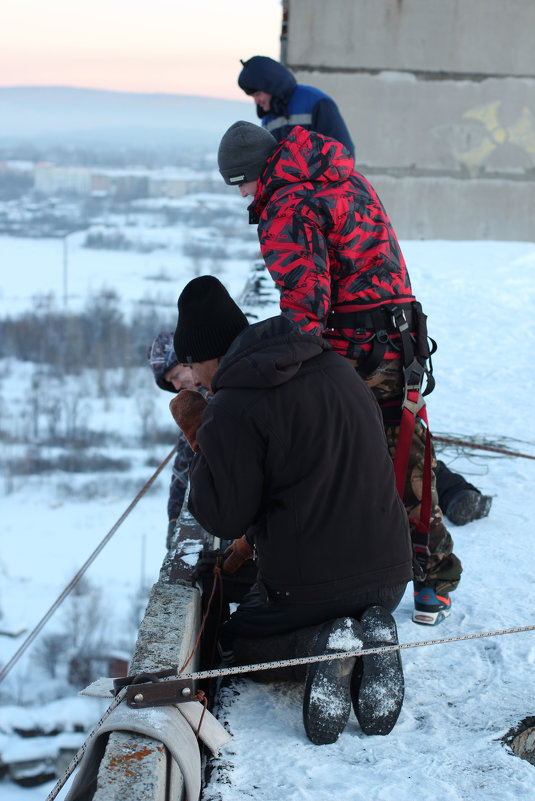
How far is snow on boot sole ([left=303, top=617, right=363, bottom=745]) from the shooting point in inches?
80.8

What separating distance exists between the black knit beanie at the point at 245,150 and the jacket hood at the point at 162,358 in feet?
4.08

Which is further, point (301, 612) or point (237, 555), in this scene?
point (237, 555)

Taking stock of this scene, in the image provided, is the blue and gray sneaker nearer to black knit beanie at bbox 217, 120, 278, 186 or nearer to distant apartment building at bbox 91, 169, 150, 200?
black knit beanie at bbox 217, 120, 278, 186

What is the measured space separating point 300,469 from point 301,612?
41 centimetres

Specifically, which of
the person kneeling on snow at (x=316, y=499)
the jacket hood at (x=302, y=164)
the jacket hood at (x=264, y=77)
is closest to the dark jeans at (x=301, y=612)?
the person kneeling on snow at (x=316, y=499)

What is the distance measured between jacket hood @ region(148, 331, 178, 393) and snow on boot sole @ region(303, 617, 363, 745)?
1.90 meters

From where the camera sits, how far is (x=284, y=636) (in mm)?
2279

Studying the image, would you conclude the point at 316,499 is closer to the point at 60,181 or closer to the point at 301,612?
the point at 301,612

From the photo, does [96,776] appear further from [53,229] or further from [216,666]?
[53,229]

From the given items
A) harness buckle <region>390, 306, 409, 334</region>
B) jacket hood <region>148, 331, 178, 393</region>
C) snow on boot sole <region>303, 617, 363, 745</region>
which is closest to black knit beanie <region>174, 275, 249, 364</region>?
harness buckle <region>390, 306, 409, 334</region>

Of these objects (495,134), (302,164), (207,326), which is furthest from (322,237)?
(495,134)

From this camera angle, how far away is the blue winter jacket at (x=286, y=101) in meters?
4.23

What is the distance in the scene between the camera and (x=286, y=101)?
4441 millimetres

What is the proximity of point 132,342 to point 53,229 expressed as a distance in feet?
124
